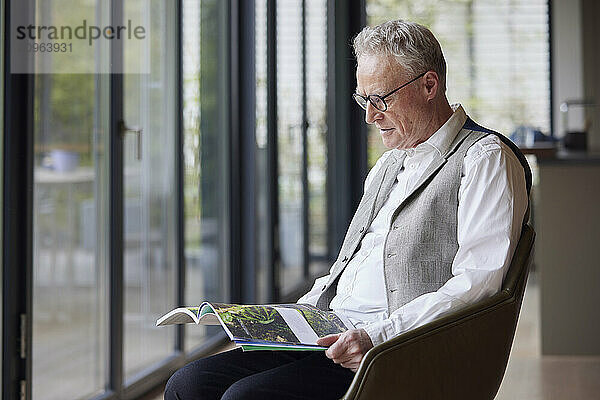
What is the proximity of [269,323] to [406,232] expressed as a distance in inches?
13.9

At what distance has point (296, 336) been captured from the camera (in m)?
1.69

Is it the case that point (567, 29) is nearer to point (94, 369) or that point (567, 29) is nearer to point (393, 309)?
point (94, 369)

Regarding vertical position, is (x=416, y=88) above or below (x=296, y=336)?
above

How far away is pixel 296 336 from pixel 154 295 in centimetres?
197

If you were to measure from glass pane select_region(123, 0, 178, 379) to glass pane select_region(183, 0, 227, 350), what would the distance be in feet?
0.61

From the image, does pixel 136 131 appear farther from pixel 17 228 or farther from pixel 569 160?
pixel 569 160

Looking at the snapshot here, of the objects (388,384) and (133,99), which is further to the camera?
(133,99)

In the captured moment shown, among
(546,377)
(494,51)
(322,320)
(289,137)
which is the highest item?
(494,51)

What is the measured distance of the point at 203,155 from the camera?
13.5 feet

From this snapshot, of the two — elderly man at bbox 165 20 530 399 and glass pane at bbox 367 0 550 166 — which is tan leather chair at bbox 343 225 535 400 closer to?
elderly man at bbox 165 20 530 399

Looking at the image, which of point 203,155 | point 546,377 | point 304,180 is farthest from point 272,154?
point 546,377

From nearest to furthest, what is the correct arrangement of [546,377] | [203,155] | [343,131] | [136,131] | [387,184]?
[387,184] < [136,131] < [546,377] < [203,155] < [343,131]

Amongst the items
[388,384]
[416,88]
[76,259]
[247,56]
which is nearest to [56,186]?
[76,259]

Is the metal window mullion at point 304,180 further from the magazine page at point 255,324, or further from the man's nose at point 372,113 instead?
the magazine page at point 255,324
